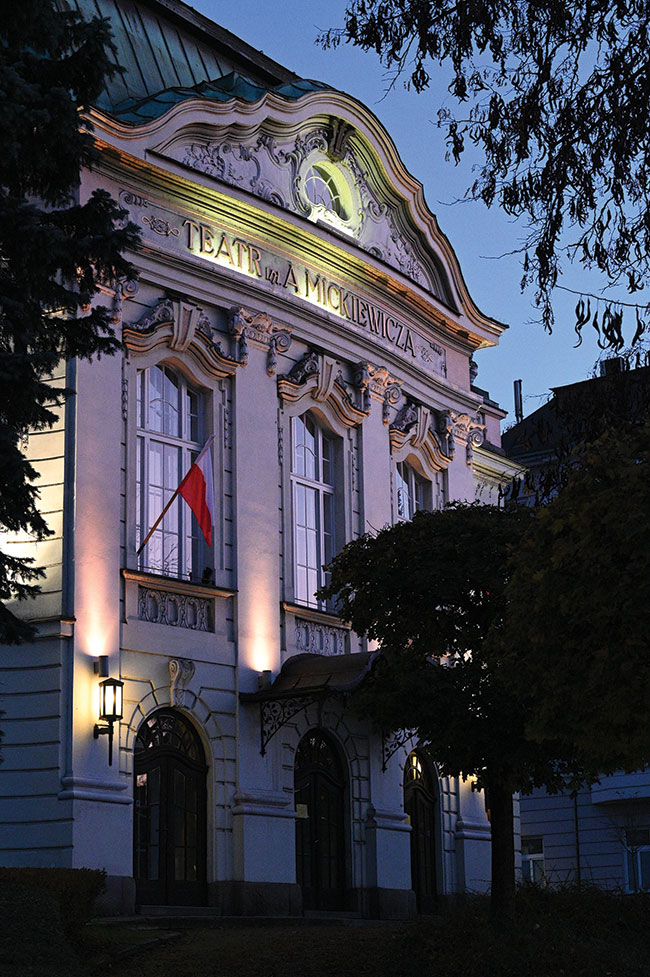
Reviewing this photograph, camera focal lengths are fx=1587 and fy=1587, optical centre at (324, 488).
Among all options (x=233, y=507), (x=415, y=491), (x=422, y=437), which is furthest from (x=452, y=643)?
(x=415, y=491)

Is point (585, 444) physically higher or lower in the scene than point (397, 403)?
lower

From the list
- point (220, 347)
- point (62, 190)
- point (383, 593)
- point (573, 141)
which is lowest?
point (383, 593)

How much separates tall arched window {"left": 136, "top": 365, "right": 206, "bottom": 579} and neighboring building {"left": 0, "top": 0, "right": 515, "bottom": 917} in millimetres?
46

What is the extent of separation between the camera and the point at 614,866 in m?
41.4

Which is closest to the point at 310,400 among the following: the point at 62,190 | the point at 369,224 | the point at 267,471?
the point at 267,471

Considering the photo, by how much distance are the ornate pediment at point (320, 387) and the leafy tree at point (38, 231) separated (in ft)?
37.5

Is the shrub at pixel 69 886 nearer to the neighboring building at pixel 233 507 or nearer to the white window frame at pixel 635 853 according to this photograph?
the neighboring building at pixel 233 507

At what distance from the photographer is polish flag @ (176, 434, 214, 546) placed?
23578 millimetres

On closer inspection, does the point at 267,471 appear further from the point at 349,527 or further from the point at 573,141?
the point at 573,141

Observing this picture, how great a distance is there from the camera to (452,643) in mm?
20734

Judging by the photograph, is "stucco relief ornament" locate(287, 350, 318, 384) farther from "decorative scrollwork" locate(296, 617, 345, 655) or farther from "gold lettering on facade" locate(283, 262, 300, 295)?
"decorative scrollwork" locate(296, 617, 345, 655)

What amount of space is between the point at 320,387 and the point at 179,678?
6.55 metres

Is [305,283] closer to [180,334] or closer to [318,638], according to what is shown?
[180,334]

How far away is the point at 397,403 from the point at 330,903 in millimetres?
9555
